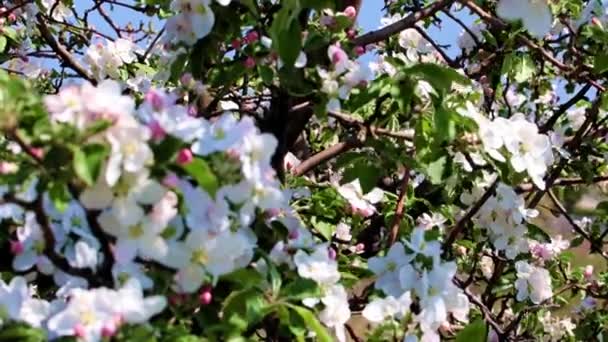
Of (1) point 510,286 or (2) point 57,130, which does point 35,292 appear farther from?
(1) point 510,286

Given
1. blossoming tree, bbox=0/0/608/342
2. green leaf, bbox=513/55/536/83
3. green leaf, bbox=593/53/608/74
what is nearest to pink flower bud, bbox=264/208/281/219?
blossoming tree, bbox=0/0/608/342

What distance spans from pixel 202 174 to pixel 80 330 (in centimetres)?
20

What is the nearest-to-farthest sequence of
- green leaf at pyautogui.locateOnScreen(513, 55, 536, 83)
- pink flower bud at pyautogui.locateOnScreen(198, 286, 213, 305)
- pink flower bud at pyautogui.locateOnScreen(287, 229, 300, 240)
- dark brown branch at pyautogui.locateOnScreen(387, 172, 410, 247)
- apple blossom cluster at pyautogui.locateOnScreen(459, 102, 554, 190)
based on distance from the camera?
1. pink flower bud at pyautogui.locateOnScreen(198, 286, 213, 305)
2. pink flower bud at pyautogui.locateOnScreen(287, 229, 300, 240)
3. apple blossom cluster at pyautogui.locateOnScreen(459, 102, 554, 190)
4. dark brown branch at pyautogui.locateOnScreen(387, 172, 410, 247)
5. green leaf at pyautogui.locateOnScreen(513, 55, 536, 83)

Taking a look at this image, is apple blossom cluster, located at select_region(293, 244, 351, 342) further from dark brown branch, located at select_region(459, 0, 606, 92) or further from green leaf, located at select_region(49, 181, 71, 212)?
dark brown branch, located at select_region(459, 0, 606, 92)

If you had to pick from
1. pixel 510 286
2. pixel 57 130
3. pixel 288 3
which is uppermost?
pixel 510 286

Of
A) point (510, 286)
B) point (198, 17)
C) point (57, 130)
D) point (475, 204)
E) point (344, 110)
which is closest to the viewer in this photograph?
point (57, 130)

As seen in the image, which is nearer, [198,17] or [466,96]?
[198,17]

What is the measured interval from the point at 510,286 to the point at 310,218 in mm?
814

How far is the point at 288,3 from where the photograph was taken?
156 centimetres

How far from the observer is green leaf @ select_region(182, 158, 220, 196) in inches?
44.9

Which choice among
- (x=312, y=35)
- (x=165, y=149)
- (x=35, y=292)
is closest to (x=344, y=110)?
(x=312, y=35)

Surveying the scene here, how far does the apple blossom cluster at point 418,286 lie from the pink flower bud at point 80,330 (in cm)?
48

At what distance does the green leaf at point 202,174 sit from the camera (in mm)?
1140

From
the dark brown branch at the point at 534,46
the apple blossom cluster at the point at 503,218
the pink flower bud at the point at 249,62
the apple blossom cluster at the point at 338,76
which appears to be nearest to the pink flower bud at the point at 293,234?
the apple blossom cluster at the point at 338,76
